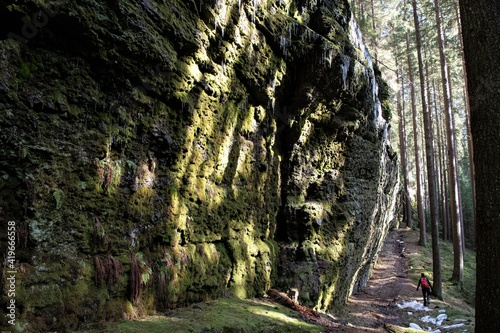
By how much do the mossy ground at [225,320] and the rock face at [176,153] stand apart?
1.12 ft

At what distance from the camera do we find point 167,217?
7.05 metres

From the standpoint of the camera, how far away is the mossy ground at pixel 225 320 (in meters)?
5.62

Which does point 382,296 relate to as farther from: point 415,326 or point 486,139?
point 486,139

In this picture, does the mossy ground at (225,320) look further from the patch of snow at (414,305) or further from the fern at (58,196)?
the patch of snow at (414,305)

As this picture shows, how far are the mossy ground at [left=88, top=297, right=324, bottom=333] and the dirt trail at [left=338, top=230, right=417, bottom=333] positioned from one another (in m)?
1.72

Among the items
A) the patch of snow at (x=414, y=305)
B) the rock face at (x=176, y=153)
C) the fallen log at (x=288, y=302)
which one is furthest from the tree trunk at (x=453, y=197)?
the fallen log at (x=288, y=302)

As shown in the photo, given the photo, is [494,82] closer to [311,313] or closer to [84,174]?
[84,174]

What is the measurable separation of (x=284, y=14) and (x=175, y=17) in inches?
186

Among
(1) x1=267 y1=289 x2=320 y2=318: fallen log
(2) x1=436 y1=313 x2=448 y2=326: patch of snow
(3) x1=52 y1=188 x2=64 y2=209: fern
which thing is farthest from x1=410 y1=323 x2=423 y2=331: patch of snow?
(3) x1=52 y1=188 x2=64 y2=209: fern

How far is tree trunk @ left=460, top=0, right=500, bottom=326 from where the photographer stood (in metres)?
4.03

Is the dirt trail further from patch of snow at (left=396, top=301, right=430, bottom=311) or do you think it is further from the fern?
the fern

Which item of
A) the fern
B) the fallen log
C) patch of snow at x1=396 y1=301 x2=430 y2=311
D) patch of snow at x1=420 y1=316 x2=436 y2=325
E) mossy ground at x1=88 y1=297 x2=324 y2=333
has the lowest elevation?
patch of snow at x1=420 y1=316 x2=436 y2=325

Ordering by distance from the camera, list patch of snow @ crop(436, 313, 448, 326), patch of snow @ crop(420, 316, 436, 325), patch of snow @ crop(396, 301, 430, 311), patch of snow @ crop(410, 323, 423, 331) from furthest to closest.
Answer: patch of snow @ crop(396, 301, 430, 311) → patch of snow @ crop(420, 316, 436, 325) → patch of snow @ crop(436, 313, 448, 326) → patch of snow @ crop(410, 323, 423, 331)

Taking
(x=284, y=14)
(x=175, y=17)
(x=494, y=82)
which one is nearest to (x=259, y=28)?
(x=284, y=14)
